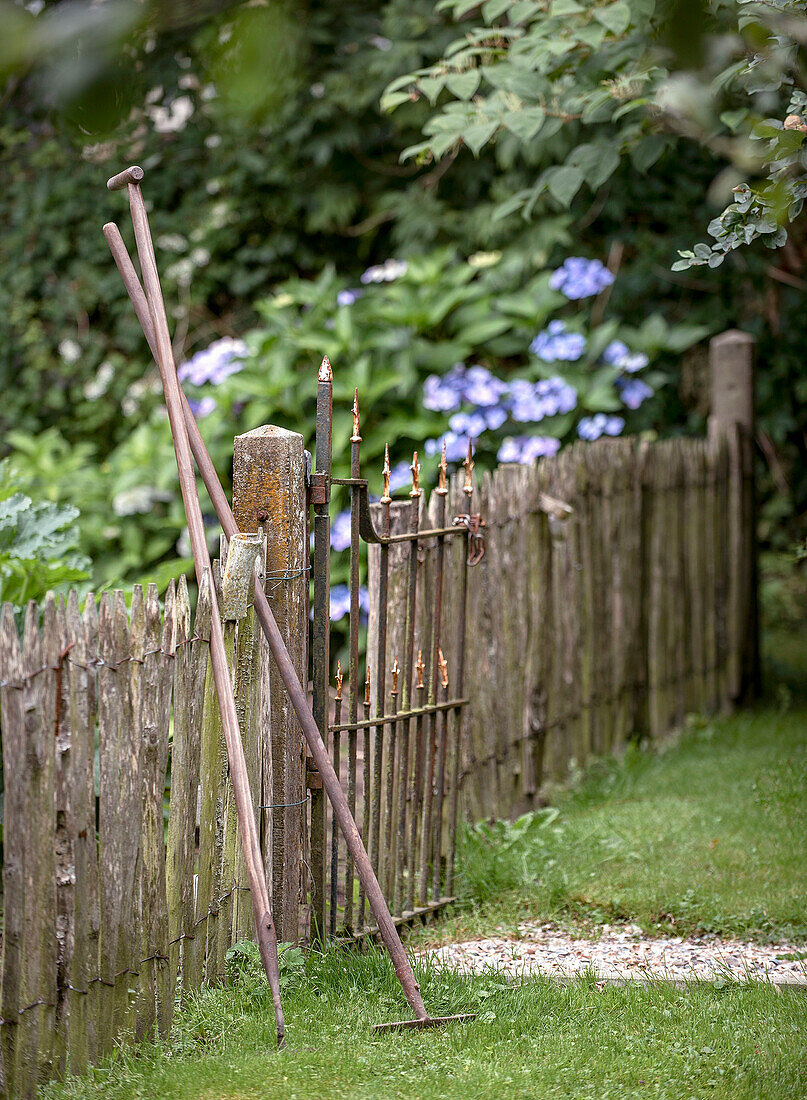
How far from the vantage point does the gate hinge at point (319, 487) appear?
3.13 metres

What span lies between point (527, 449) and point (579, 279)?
4.18ft

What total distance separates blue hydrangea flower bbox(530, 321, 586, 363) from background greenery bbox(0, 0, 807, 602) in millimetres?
192

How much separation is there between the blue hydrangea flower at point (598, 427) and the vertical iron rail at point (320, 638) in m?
3.28

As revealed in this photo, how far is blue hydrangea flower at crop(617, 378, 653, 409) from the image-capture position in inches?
255

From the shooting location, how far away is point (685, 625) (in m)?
6.07

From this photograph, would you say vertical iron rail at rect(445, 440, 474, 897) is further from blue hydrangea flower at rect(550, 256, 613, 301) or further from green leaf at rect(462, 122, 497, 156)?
blue hydrangea flower at rect(550, 256, 613, 301)

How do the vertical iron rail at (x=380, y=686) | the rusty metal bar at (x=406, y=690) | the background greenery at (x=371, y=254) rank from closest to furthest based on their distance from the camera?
the vertical iron rail at (x=380, y=686) < the rusty metal bar at (x=406, y=690) < the background greenery at (x=371, y=254)

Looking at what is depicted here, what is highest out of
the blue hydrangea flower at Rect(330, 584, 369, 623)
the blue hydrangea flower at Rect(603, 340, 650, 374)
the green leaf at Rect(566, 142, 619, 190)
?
the green leaf at Rect(566, 142, 619, 190)

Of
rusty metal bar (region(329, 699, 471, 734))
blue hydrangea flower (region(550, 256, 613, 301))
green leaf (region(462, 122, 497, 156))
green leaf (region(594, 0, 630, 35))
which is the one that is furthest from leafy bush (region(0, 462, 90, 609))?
blue hydrangea flower (region(550, 256, 613, 301))

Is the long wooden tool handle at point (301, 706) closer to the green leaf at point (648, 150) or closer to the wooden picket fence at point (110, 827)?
the wooden picket fence at point (110, 827)

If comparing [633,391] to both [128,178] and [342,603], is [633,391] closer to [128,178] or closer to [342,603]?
[342,603]

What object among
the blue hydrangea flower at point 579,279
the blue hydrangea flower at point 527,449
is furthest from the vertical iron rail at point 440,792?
the blue hydrangea flower at point 579,279

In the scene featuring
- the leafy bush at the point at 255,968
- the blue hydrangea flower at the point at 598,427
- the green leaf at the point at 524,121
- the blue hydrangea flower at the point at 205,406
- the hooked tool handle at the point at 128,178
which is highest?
the green leaf at the point at 524,121

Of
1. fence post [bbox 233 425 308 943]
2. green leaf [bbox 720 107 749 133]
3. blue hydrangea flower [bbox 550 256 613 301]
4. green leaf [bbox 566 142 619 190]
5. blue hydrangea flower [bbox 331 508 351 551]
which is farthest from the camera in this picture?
blue hydrangea flower [bbox 550 256 613 301]
